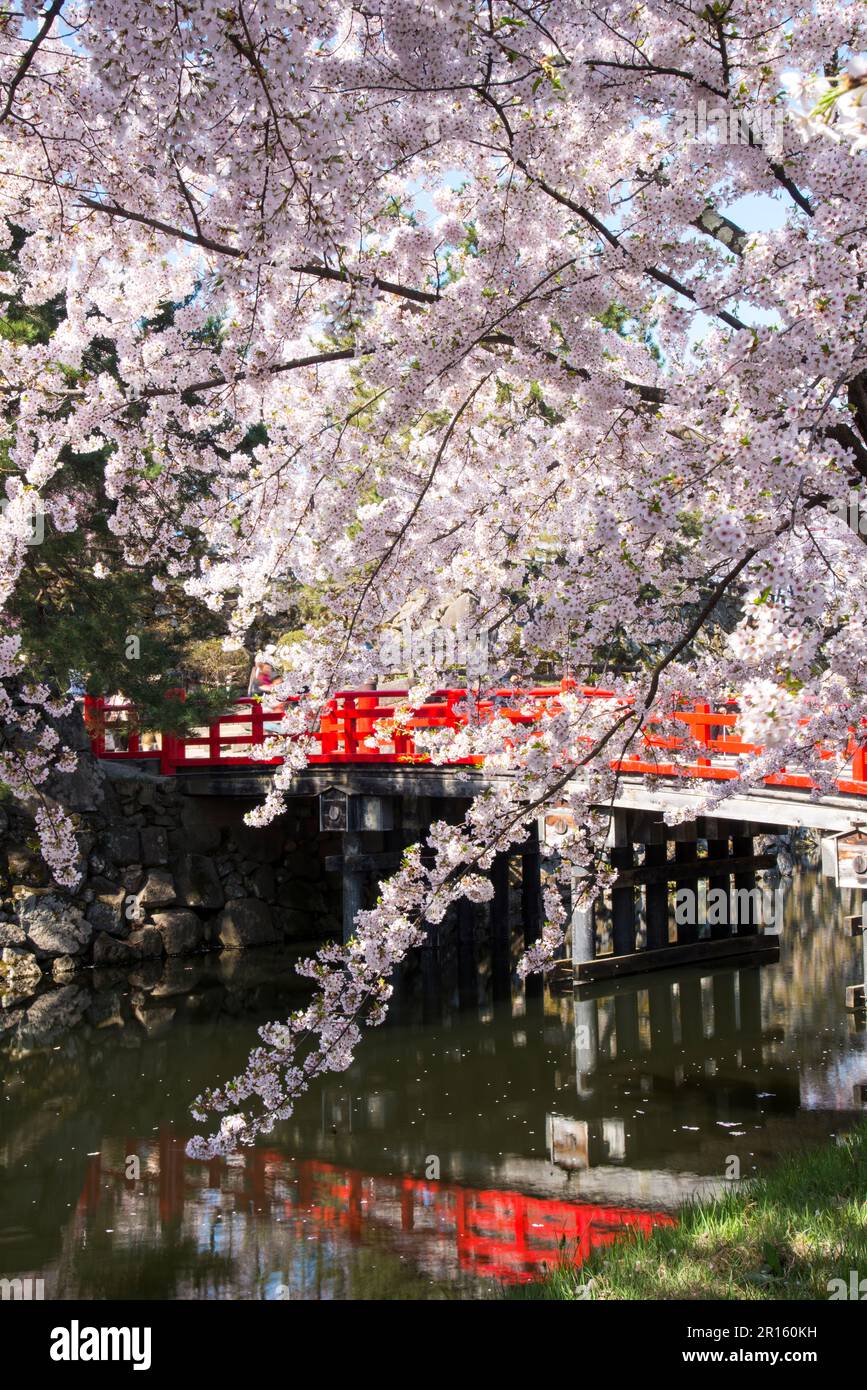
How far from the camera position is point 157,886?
1603 cm

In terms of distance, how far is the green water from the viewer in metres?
6.42

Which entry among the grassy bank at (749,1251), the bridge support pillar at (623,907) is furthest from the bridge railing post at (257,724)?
the grassy bank at (749,1251)

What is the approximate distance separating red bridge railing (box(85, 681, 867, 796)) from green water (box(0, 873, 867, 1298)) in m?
2.49

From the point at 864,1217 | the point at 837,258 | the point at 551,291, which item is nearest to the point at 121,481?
the point at 551,291

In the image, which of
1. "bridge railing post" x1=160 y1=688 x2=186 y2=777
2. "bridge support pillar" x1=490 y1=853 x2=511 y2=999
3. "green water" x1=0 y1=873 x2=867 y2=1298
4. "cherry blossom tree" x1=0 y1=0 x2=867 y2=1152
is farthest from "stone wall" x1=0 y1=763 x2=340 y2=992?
"cherry blossom tree" x1=0 y1=0 x2=867 y2=1152

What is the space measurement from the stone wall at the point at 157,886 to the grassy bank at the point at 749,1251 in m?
10.2

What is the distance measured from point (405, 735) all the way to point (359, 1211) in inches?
230

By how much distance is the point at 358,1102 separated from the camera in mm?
9461

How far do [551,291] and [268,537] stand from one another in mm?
1839

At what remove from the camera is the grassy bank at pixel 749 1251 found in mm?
4316

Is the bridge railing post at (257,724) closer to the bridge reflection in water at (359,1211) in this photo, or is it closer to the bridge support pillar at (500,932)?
the bridge support pillar at (500,932)

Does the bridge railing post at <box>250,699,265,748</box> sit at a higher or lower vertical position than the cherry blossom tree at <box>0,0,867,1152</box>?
lower

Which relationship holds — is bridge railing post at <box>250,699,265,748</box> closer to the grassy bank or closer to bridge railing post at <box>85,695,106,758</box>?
bridge railing post at <box>85,695,106,758</box>

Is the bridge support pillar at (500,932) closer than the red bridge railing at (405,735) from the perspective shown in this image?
No
